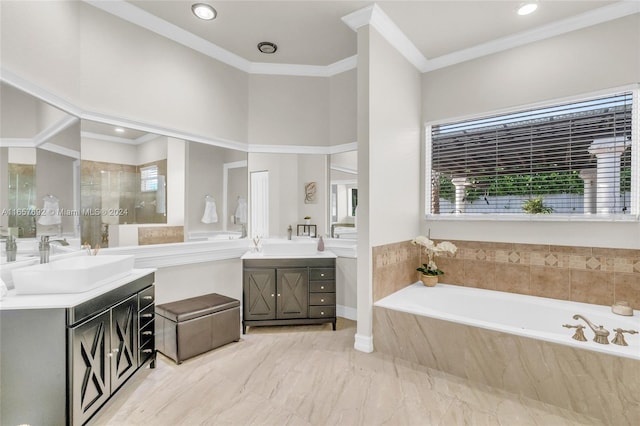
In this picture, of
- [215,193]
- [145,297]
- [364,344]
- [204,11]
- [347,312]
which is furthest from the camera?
[347,312]

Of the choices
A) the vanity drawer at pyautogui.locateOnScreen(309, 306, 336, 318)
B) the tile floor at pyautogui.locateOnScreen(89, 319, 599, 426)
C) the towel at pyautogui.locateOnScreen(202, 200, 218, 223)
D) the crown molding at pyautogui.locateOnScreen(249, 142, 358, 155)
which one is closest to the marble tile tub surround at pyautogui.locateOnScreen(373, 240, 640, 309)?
the vanity drawer at pyautogui.locateOnScreen(309, 306, 336, 318)

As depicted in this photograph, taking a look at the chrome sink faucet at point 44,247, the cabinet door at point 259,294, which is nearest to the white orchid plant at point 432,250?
the cabinet door at point 259,294

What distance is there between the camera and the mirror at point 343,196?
356cm

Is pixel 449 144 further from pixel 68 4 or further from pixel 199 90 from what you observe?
pixel 68 4

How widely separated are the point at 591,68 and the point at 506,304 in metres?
2.24

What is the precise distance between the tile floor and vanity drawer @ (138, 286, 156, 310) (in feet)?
1.71

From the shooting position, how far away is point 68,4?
7.54 ft

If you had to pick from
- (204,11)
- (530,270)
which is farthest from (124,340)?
(530,270)

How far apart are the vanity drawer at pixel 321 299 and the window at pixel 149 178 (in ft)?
6.10

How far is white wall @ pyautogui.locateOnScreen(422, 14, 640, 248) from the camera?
2617mm

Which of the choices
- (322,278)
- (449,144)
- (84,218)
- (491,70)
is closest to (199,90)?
(84,218)

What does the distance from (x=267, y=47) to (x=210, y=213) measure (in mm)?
1864

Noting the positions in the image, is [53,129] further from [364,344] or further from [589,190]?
[589,190]

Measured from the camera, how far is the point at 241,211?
359 cm
